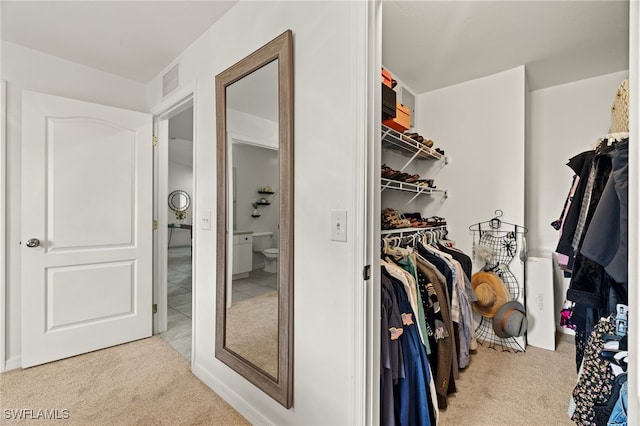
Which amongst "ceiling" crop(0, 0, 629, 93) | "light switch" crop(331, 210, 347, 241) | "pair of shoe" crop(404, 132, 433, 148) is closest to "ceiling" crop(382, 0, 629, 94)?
"ceiling" crop(0, 0, 629, 93)

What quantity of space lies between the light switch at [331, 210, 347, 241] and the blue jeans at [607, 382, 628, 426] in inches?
38.8

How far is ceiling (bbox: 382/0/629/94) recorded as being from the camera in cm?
181

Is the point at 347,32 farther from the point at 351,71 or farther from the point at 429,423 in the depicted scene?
the point at 429,423

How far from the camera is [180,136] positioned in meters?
5.59

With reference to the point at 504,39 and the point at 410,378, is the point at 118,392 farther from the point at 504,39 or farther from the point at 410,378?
the point at 504,39

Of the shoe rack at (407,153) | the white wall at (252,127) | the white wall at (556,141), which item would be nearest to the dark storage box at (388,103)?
the shoe rack at (407,153)

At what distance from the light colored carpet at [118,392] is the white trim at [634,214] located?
1.69 metres

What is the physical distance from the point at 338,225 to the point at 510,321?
2.02 meters

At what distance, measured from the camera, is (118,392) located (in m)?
1.91

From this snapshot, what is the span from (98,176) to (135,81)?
97 centimetres

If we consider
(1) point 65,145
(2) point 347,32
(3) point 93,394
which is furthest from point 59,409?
(2) point 347,32

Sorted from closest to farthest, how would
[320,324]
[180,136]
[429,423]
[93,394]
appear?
[320,324] → [429,423] → [93,394] → [180,136]

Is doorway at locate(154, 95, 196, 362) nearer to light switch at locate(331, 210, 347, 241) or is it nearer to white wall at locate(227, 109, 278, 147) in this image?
white wall at locate(227, 109, 278, 147)

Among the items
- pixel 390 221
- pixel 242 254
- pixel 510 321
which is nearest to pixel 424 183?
pixel 390 221
